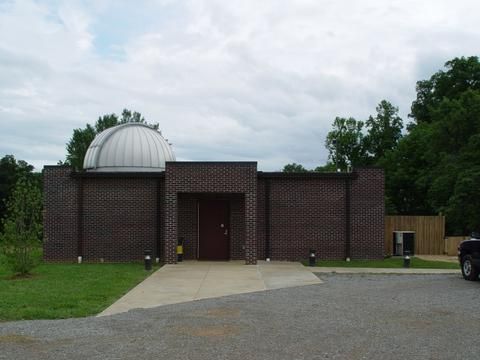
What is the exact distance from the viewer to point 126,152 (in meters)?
26.8

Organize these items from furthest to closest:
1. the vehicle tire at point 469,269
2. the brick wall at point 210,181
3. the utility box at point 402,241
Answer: the utility box at point 402,241, the brick wall at point 210,181, the vehicle tire at point 469,269

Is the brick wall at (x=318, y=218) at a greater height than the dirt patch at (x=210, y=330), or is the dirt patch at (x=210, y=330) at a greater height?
the brick wall at (x=318, y=218)

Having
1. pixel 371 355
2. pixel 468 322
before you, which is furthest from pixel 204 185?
pixel 371 355

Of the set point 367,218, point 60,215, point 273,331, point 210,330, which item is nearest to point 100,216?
point 60,215

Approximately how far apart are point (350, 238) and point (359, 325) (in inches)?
535

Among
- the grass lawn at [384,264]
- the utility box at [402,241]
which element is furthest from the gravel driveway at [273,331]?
the utility box at [402,241]

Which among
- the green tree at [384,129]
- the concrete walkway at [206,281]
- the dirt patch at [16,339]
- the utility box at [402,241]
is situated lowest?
the concrete walkway at [206,281]

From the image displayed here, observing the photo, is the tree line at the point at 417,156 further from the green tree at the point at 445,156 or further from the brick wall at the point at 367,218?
the brick wall at the point at 367,218

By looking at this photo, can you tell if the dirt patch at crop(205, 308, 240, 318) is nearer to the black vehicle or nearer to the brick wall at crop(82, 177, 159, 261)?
the black vehicle

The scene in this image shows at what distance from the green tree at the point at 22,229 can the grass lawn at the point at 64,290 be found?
48cm

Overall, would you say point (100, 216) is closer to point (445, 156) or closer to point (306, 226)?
point (306, 226)

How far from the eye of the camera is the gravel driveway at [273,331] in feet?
24.7

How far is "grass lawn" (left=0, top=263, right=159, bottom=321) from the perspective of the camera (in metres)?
10.6

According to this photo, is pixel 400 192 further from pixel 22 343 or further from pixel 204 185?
pixel 22 343
